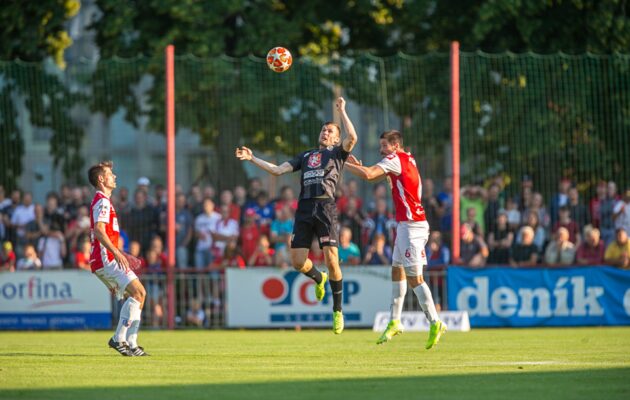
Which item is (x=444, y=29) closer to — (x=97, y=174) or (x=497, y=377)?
(x=97, y=174)

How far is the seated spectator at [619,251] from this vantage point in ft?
64.7

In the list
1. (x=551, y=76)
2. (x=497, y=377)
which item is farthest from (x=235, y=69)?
(x=497, y=377)

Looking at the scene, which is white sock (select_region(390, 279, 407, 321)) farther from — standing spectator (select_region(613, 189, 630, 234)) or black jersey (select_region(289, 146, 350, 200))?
standing spectator (select_region(613, 189, 630, 234))

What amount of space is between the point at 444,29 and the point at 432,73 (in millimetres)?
5480

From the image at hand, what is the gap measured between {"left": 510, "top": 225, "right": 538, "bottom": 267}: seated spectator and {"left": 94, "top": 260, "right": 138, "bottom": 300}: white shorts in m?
9.58

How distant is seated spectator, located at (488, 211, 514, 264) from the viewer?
66.6 ft

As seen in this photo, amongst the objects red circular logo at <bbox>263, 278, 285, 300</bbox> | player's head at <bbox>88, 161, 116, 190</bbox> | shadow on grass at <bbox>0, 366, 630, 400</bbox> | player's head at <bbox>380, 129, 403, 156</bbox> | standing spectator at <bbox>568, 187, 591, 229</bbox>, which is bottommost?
shadow on grass at <bbox>0, 366, 630, 400</bbox>

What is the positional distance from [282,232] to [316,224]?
6769mm

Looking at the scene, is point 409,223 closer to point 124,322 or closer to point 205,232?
point 124,322

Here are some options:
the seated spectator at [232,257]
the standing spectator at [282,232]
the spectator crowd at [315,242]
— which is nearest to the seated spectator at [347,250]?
the spectator crowd at [315,242]

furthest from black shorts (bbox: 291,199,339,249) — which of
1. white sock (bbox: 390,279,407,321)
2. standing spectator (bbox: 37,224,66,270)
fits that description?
standing spectator (bbox: 37,224,66,270)

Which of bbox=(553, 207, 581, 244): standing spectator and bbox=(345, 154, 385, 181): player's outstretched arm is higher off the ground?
bbox=(345, 154, 385, 181): player's outstretched arm

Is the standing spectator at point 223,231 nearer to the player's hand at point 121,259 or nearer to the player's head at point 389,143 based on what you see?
the player's head at point 389,143

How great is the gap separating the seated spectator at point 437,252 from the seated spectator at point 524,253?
118 cm
